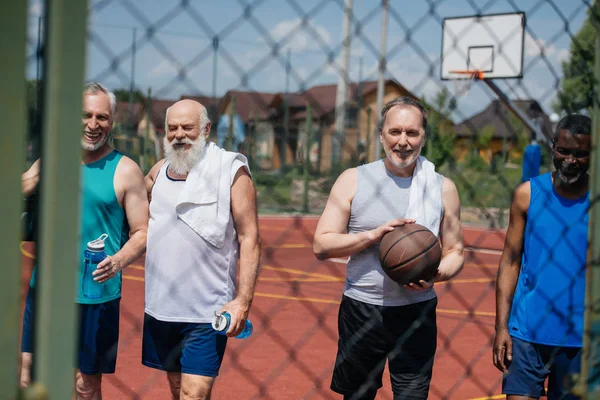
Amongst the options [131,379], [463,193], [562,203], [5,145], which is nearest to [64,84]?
[5,145]

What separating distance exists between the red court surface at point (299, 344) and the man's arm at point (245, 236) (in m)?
0.25

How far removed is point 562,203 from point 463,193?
16325 millimetres

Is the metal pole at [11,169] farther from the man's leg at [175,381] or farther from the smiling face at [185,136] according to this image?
the man's leg at [175,381]

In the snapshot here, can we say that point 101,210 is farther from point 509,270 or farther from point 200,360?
point 509,270

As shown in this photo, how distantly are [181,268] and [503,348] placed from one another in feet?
5.02

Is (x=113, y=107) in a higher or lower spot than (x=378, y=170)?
higher

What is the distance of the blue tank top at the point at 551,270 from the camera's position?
10.5 ft

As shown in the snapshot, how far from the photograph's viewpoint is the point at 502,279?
11.5 ft

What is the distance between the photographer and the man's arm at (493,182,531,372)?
3406mm

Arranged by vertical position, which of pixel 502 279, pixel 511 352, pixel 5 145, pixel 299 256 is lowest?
pixel 299 256

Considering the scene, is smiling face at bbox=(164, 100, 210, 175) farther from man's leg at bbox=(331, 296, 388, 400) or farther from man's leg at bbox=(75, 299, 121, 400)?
man's leg at bbox=(331, 296, 388, 400)

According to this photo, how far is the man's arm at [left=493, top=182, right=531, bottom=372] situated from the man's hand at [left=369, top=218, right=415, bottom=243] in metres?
0.55

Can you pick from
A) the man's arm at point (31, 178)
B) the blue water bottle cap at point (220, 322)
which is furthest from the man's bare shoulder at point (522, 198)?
the man's arm at point (31, 178)

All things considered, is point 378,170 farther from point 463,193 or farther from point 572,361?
point 463,193
